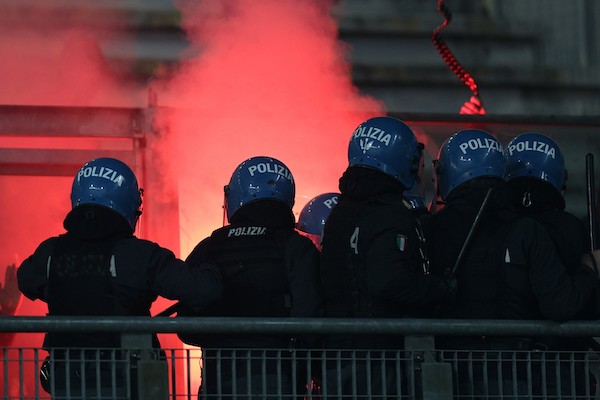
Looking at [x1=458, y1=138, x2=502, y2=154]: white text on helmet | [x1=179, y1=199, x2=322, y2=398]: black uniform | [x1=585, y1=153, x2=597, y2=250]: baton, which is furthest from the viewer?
[x1=585, y1=153, x2=597, y2=250]: baton

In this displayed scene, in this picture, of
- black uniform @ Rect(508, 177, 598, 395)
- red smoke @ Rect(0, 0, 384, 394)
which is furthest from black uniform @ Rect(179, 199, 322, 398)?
red smoke @ Rect(0, 0, 384, 394)

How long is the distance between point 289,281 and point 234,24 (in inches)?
165

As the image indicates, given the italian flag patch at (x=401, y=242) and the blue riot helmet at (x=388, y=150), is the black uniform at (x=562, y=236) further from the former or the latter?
the italian flag patch at (x=401, y=242)

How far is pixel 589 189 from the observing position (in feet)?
24.9

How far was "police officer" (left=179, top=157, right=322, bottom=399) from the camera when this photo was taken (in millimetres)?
5547

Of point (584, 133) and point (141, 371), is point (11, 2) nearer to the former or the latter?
Result: point (584, 133)

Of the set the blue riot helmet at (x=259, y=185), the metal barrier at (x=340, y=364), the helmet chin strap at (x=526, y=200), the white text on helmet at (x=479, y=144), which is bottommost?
the metal barrier at (x=340, y=364)

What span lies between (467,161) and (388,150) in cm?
41

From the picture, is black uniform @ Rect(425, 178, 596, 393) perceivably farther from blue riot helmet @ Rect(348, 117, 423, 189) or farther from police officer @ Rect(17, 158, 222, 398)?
police officer @ Rect(17, 158, 222, 398)

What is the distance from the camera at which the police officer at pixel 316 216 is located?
734cm

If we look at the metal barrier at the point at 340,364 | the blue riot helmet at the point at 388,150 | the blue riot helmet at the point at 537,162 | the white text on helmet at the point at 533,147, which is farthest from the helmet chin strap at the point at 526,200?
the metal barrier at the point at 340,364

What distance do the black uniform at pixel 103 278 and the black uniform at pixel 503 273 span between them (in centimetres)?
97

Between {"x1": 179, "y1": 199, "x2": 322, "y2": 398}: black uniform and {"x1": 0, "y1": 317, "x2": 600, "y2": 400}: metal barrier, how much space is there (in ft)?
0.25

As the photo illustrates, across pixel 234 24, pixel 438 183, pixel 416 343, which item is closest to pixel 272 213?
pixel 438 183
